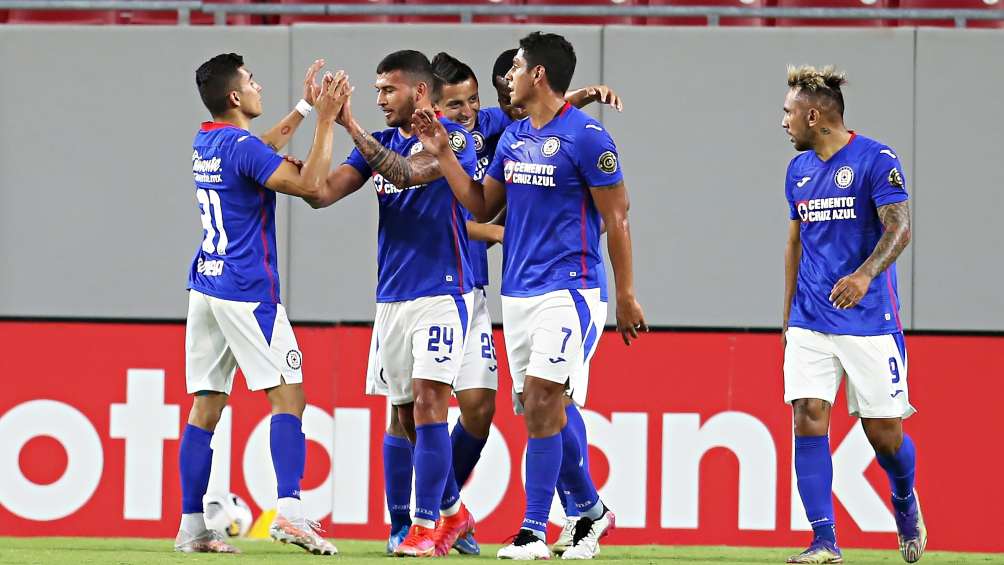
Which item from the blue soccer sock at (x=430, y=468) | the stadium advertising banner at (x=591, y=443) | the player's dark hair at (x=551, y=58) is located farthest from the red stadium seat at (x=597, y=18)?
the blue soccer sock at (x=430, y=468)

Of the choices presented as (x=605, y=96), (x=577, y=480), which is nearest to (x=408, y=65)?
(x=605, y=96)

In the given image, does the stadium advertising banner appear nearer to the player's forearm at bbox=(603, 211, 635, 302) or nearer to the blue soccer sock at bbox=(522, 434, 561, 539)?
the blue soccer sock at bbox=(522, 434, 561, 539)

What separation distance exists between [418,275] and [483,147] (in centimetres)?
106

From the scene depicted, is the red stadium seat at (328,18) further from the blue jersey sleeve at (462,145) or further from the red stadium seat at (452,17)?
the blue jersey sleeve at (462,145)

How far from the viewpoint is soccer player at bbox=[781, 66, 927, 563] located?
246 inches

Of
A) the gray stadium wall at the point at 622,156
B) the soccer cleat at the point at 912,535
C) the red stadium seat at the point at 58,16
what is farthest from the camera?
the red stadium seat at the point at 58,16

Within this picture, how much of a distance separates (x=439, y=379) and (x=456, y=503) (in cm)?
65

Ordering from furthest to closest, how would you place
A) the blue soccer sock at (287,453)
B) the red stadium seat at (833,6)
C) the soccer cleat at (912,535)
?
the red stadium seat at (833,6)
the soccer cleat at (912,535)
the blue soccer sock at (287,453)

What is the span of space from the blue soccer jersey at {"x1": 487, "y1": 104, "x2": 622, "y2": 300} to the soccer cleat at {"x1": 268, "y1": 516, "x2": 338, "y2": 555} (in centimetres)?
128

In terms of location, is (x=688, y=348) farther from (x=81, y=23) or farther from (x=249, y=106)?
(x=81, y=23)

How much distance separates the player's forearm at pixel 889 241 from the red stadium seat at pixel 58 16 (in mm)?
6110

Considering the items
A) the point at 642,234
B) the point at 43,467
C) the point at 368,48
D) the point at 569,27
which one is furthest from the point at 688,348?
the point at 43,467

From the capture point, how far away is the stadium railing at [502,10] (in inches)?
372

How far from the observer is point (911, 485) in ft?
21.5
